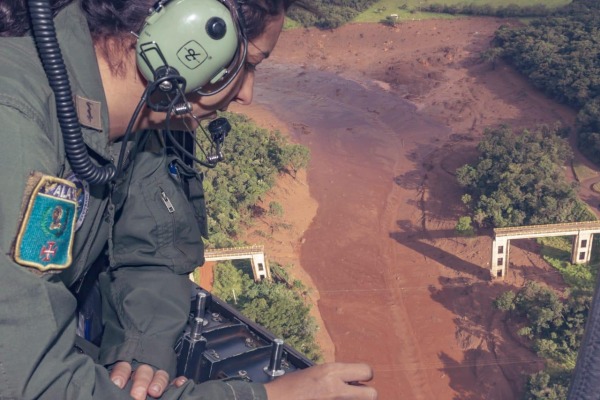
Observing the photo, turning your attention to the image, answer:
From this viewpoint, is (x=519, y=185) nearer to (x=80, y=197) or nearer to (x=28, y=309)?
(x=80, y=197)

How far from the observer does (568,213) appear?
11.1 meters

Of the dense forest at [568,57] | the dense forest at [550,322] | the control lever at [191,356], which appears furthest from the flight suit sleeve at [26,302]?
the dense forest at [568,57]

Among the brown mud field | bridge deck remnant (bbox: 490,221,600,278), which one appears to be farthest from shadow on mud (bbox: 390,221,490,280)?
bridge deck remnant (bbox: 490,221,600,278)

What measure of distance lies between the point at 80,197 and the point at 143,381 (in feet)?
1.79

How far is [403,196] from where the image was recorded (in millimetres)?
12797

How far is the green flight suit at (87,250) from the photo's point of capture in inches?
56.5

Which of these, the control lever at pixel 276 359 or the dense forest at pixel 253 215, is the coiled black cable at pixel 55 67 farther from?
the dense forest at pixel 253 215

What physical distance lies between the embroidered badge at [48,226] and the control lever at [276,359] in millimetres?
913

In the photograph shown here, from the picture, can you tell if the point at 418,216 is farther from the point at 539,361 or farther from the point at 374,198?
the point at 539,361

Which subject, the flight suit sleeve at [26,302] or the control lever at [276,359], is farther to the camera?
the control lever at [276,359]

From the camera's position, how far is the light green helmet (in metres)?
1.89

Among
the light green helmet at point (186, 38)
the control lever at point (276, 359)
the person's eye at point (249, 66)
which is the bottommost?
the control lever at point (276, 359)

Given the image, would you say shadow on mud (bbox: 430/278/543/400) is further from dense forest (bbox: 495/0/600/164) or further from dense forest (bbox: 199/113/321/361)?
dense forest (bbox: 495/0/600/164)

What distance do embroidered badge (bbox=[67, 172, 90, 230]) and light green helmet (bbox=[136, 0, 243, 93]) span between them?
37 centimetres
